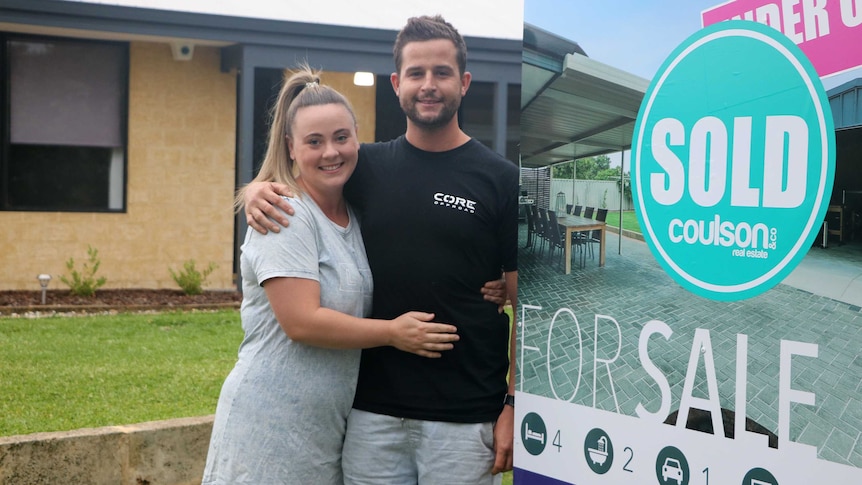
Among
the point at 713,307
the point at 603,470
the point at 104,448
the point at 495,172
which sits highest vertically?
the point at 495,172

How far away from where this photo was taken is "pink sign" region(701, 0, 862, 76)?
1776mm

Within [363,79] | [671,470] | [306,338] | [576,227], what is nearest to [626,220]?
[576,227]

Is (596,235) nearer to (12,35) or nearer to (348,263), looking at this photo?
(348,263)

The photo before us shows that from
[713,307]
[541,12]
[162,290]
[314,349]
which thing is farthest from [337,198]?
[162,290]

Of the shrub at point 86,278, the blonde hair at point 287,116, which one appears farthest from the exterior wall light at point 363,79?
the blonde hair at point 287,116

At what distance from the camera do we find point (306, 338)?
2.67m

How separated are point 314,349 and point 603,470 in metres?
0.97

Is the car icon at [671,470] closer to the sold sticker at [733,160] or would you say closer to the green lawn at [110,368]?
the sold sticker at [733,160]

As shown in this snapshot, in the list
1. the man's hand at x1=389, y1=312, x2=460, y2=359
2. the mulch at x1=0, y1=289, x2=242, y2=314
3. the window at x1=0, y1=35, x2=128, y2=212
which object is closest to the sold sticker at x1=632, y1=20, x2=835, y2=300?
the man's hand at x1=389, y1=312, x2=460, y2=359

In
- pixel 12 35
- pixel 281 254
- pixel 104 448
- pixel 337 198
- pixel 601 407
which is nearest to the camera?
pixel 601 407

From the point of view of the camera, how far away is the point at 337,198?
287cm

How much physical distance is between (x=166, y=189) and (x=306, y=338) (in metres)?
10.2

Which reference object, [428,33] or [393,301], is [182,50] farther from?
[393,301]

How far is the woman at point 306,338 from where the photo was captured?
269 cm
